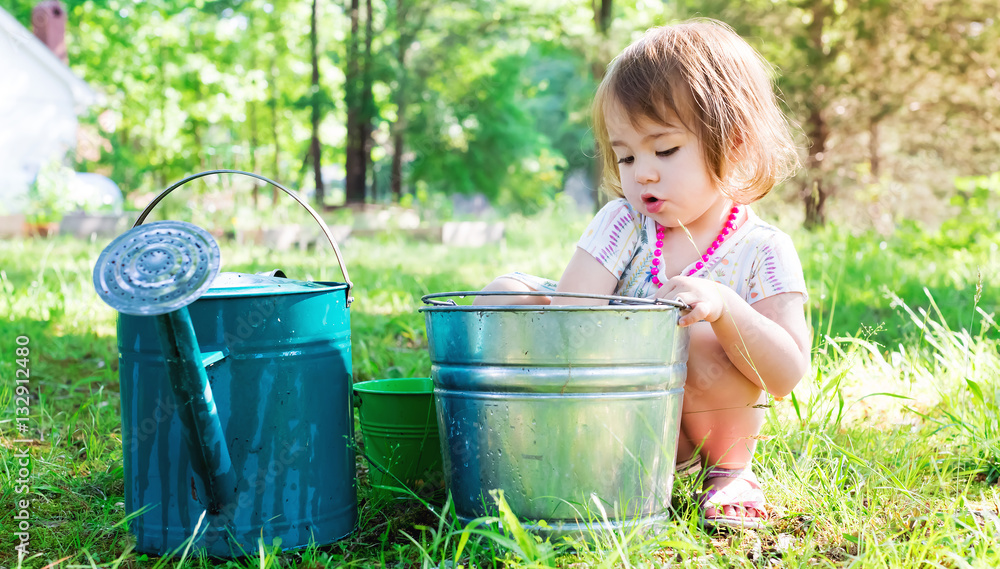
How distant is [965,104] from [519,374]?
8654mm

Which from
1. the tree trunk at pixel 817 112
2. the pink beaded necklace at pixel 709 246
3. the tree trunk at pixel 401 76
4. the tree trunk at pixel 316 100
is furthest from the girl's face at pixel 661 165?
the tree trunk at pixel 401 76

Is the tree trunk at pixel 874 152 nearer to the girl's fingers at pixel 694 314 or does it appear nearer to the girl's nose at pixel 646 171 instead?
the girl's nose at pixel 646 171

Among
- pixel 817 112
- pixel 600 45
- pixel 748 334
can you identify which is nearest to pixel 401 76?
pixel 600 45

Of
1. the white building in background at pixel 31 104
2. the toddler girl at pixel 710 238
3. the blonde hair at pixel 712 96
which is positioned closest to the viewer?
the toddler girl at pixel 710 238

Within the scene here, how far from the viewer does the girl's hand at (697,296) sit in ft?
4.66

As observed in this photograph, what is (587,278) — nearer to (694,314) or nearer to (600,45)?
(694,314)

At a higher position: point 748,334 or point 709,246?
point 709,246

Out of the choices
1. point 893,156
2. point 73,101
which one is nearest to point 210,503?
point 893,156

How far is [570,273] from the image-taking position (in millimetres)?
1896

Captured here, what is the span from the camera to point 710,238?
1871 millimetres

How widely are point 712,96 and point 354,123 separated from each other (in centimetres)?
1293

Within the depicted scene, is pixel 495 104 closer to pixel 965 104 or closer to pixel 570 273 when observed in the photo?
pixel 965 104

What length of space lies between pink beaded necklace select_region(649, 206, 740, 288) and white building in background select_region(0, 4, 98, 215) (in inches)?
633

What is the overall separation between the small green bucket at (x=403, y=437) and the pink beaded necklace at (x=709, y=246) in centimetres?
61
